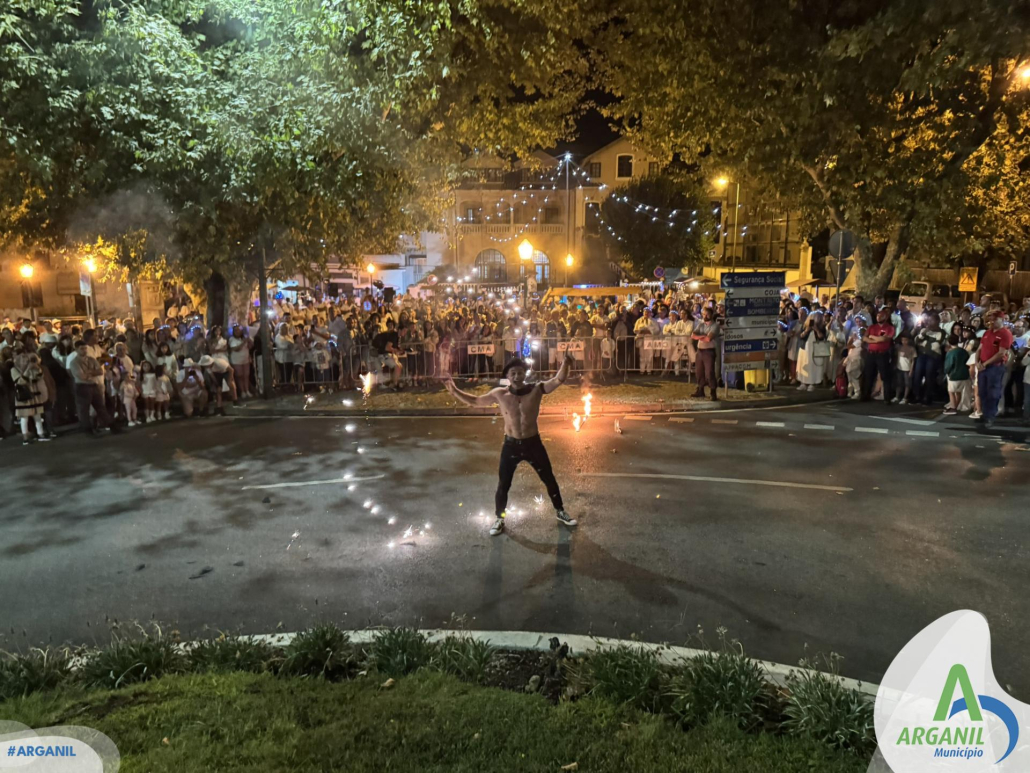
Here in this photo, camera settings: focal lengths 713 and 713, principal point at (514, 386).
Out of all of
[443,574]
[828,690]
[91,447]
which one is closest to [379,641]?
[443,574]

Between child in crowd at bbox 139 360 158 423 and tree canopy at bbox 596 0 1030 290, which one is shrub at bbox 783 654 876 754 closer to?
tree canopy at bbox 596 0 1030 290

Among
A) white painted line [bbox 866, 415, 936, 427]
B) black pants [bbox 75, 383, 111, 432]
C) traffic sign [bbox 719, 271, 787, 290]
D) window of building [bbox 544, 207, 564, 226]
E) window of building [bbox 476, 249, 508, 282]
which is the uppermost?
window of building [bbox 544, 207, 564, 226]

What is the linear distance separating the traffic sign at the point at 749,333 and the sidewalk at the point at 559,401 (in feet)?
3.80

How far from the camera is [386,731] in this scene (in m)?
3.67

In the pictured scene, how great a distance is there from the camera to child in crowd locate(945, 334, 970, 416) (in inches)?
478

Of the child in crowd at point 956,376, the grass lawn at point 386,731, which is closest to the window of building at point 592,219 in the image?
the child in crowd at point 956,376

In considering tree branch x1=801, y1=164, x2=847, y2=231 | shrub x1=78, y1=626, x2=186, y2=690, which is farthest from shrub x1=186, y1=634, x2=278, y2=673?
tree branch x1=801, y1=164, x2=847, y2=231

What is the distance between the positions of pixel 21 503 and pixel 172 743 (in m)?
6.22

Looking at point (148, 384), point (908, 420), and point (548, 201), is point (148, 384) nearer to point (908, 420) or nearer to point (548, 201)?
point (908, 420)

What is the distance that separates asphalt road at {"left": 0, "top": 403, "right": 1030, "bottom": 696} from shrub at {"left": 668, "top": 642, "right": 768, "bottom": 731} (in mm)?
822

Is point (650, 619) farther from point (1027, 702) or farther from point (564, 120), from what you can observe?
point (564, 120)

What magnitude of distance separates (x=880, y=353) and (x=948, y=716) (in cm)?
1124

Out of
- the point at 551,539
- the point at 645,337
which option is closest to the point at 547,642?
the point at 551,539

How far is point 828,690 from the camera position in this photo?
12.3 feet
